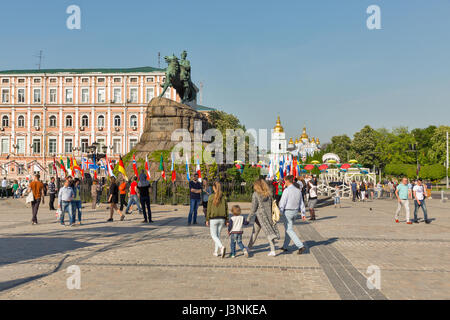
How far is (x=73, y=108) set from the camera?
7512 centimetres

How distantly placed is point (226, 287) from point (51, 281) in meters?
2.66

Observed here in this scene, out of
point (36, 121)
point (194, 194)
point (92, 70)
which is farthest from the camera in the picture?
point (92, 70)

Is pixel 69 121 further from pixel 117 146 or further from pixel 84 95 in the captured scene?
pixel 117 146

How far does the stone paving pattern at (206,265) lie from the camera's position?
5980 mm

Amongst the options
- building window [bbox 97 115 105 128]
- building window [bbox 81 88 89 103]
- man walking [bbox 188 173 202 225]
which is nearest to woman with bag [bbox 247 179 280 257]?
man walking [bbox 188 173 202 225]

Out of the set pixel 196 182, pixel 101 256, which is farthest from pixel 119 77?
pixel 101 256

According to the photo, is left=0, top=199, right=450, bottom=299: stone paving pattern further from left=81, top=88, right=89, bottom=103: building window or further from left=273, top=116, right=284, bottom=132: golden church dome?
left=273, top=116, right=284, bottom=132: golden church dome

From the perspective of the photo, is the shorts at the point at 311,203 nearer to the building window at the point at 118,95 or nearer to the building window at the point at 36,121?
the building window at the point at 118,95

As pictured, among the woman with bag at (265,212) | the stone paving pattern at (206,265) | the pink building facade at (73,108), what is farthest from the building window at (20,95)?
the woman with bag at (265,212)

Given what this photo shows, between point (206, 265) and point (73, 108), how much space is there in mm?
72755

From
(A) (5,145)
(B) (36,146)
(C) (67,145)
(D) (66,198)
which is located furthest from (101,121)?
(D) (66,198)
